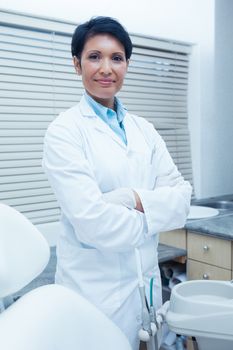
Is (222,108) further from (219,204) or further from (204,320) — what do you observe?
(204,320)

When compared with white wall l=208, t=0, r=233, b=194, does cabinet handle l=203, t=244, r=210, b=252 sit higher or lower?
lower

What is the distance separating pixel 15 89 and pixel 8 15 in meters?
0.35

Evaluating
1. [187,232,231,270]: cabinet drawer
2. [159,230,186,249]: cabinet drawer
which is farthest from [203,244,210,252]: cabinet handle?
[159,230,186,249]: cabinet drawer

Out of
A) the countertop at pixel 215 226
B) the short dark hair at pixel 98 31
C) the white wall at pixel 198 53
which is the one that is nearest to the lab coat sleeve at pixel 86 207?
the short dark hair at pixel 98 31

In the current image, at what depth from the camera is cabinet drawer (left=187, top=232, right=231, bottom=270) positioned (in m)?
1.92

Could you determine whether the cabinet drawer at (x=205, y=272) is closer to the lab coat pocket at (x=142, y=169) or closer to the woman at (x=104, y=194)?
the woman at (x=104, y=194)

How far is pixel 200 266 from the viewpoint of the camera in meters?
2.05

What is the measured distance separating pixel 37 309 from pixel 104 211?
363 millimetres

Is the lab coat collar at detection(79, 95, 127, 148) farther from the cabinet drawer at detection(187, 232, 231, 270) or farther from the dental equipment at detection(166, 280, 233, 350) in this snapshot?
the cabinet drawer at detection(187, 232, 231, 270)

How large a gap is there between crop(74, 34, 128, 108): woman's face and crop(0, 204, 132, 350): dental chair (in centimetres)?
54

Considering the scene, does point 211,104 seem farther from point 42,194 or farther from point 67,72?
point 42,194

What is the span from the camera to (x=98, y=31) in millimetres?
1276

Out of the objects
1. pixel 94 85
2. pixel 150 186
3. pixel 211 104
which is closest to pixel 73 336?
pixel 150 186

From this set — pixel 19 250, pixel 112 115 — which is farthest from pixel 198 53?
pixel 19 250
